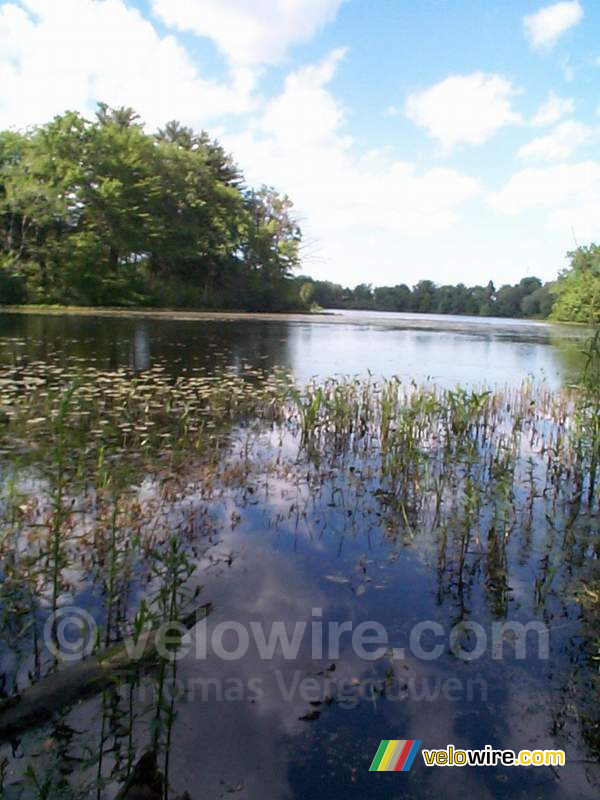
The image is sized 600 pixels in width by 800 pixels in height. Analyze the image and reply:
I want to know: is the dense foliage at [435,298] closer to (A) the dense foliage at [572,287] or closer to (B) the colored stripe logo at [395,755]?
(A) the dense foliage at [572,287]

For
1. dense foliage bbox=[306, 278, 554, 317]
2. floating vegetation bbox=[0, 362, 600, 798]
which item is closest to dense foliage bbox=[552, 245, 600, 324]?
dense foliage bbox=[306, 278, 554, 317]

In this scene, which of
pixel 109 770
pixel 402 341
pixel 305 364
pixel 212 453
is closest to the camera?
pixel 109 770

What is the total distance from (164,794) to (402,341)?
25.5 m

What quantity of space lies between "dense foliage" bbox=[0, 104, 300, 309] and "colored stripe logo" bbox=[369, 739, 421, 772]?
3948cm

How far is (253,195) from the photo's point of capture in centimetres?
6031

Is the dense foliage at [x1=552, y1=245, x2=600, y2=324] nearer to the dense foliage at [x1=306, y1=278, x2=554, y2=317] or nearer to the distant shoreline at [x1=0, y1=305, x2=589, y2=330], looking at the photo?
the distant shoreline at [x1=0, y1=305, x2=589, y2=330]

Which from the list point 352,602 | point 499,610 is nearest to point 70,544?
point 352,602

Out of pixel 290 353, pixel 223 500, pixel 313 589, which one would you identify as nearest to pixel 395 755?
pixel 313 589

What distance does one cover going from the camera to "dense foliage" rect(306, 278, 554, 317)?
106062 mm

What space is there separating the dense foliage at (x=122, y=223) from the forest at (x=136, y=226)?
3.3 inches

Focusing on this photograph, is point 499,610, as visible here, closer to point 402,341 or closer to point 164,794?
point 164,794

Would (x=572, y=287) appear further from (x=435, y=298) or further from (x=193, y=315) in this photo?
(x=435, y=298)

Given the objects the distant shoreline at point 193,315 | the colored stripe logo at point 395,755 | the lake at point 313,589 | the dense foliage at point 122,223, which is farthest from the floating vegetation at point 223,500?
the dense foliage at point 122,223

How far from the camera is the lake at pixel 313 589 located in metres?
2.46
